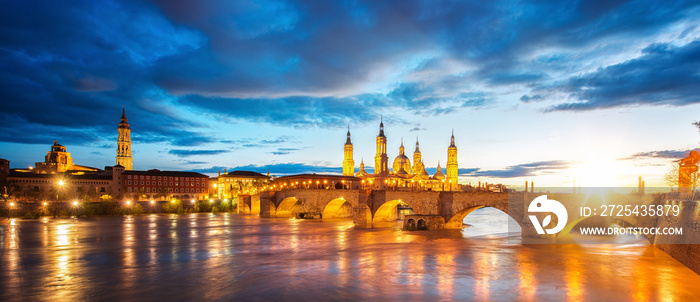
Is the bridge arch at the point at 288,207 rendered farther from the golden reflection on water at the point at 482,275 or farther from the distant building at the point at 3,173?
the distant building at the point at 3,173

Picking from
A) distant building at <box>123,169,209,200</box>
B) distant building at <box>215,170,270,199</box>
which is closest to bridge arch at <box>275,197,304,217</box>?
distant building at <box>123,169,209,200</box>

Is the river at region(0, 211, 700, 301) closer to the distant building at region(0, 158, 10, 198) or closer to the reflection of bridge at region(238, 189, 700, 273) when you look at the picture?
the reflection of bridge at region(238, 189, 700, 273)

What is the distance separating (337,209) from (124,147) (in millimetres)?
104507

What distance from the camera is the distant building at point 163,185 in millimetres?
112500

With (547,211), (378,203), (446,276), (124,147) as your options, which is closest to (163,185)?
(124,147)

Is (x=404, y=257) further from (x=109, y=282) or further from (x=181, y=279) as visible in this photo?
(x=109, y=282)

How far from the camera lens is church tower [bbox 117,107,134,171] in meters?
142

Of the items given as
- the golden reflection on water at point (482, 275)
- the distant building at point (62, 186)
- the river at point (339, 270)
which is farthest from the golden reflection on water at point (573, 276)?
the distant building at point (62, 186)

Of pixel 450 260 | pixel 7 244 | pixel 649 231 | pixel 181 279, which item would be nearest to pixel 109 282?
pixel 181 279

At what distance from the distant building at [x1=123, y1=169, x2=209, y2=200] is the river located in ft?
250

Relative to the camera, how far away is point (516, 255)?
29.7 m

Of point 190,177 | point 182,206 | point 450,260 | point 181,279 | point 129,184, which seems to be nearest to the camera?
point 181,279

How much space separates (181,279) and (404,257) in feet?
46.5

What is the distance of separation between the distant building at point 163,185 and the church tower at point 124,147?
97.1 ft
